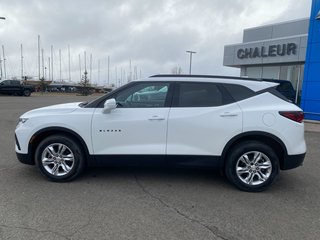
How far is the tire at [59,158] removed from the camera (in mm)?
4309

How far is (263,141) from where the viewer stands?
4.26 metres

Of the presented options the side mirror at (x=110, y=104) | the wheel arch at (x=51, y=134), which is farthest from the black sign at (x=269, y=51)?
the wheel arch at (x=51, y=134)

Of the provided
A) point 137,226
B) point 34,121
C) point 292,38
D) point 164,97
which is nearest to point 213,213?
point 137,226

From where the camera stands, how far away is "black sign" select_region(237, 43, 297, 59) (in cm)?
1858

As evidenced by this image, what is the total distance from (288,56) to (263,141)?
16.9 m

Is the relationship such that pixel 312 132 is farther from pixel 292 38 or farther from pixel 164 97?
pixel 292 38

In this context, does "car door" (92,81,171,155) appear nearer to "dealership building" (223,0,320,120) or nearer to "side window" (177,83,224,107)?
"side window" (177,83,224,107)

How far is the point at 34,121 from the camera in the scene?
432 cm

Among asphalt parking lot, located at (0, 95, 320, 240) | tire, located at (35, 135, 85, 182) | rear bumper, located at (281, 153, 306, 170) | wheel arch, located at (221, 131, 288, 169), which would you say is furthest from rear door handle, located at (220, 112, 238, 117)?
tire, located at (35, 135, 85, 182)

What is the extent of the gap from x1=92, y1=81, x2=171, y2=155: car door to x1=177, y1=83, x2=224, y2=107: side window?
22 centimetres

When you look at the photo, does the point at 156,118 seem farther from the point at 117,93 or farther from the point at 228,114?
the point at 228,114

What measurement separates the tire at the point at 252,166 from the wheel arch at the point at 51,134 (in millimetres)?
2304

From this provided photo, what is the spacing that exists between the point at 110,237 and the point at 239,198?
2.00 m

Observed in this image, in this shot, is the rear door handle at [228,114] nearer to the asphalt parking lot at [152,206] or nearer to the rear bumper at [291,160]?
the rear bumper at [291,160]
